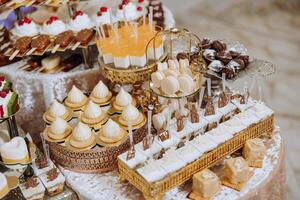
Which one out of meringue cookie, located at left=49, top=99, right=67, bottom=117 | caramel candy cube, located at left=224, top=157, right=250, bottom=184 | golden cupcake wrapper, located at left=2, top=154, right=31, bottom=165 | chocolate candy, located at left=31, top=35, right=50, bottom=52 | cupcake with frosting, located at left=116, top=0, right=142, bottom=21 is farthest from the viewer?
cupcake with frosting, located at left=116, top=0, right=142, bottom=21

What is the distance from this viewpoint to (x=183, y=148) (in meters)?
2.39

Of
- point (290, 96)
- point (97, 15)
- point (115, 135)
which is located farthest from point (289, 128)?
point (115, 135)

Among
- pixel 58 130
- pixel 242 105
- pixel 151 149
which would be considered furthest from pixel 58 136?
pixel 242 105

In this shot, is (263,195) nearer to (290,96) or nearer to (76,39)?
(76,39)

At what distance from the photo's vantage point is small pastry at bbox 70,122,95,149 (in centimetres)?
248

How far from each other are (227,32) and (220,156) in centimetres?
333

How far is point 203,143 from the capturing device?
2.41 meters

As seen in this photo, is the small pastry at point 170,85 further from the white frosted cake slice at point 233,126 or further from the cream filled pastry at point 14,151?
the cream filled pastry at point 14,151

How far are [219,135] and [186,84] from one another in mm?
278

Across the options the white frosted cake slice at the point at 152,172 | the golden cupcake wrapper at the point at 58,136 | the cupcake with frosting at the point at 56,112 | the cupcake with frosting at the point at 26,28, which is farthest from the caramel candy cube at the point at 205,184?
the cupcake with frosting at the point at 26,28

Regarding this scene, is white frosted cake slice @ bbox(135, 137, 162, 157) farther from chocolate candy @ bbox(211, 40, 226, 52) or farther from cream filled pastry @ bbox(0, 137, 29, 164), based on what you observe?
chocolate candy @ bbox(211, 40, 226, 52)

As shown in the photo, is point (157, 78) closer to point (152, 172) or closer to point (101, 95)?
point (101, 95)

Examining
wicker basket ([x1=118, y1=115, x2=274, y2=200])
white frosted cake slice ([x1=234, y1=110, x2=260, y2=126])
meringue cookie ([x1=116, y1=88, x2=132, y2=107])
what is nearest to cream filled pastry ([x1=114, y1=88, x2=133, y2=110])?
meringue cookie ([x1=116, y1=88, x2=132, y2=107])

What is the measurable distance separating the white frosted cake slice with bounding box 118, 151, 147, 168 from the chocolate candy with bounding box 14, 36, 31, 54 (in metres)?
1.09
